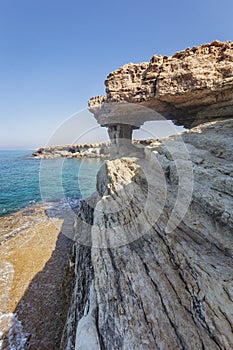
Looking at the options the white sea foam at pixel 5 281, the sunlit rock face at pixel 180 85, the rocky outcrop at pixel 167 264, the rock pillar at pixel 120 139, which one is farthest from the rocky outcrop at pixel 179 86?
the white sea foam at pixel 5 281

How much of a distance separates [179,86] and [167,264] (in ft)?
35.9

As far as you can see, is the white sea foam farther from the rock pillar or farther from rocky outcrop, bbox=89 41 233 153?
rocky outcrop, bbox=89 41 233 153

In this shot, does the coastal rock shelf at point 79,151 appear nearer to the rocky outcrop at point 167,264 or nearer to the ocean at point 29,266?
the ocean at point 29,266

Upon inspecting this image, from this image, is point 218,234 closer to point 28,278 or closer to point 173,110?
point 28,278

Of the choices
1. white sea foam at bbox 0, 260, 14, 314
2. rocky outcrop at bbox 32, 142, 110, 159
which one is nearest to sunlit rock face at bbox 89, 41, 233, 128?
white sea foam at bbox 0, 260, 14, 314

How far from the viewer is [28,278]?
7863 millimetres

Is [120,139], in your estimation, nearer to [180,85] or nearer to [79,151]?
[180,85]

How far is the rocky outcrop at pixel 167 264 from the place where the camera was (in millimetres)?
2395

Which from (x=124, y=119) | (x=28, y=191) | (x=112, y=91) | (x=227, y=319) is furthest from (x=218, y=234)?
(x=28, y=191)

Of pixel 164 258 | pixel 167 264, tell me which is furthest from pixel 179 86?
pixel 167 264

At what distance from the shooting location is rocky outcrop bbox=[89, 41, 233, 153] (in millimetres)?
9953

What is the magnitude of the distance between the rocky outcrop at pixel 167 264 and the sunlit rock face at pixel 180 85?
565 cm

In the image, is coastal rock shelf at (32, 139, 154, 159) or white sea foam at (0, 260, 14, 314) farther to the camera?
coastal rock shelf at (32, 139, 154, 159)

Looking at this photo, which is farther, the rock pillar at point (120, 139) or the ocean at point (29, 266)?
the rock pillar at point (120, 139)
